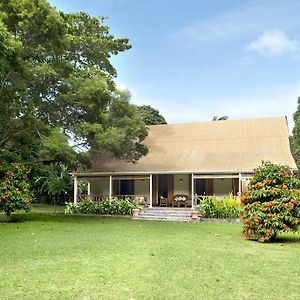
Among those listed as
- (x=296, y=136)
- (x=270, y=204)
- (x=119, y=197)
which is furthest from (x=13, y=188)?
(x=296, y=136)

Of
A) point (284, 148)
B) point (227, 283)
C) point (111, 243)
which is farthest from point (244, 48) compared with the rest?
point (227, 283)

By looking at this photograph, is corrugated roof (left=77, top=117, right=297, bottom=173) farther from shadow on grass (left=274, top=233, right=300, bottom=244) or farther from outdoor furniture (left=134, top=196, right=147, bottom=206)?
shadow on grass (left=274, top=233, right=300, bottom=244)

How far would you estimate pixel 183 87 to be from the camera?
25.5m

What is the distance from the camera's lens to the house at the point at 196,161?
21.3 meters

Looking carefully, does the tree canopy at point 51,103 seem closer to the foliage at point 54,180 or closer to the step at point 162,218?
the foliage at point 54,180

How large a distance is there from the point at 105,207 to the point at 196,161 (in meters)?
5.67

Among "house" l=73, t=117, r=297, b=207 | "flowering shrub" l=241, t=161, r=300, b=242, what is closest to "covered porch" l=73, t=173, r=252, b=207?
"house" l=73, t=117, r=297, b=207

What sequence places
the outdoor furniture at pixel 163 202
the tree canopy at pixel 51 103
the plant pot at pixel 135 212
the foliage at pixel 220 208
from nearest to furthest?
1. the tree canopy at pixel 51 103
2. the foliage at pixel 220 208
3. the plant pot at pixel 135 212
4. the outdoor furniture at pixel 163 202

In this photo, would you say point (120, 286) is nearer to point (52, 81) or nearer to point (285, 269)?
point (285, 269)

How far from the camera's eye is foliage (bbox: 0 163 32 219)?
1705 cm

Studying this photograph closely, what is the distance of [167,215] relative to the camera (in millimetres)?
20000

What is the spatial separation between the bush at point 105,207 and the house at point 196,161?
713 millimetres

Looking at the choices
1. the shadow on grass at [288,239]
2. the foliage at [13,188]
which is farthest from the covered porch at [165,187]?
the shadow on grass at [288,239]

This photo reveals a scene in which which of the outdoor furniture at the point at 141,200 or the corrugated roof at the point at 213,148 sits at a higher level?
the corrugated roof at the point at 213,148
